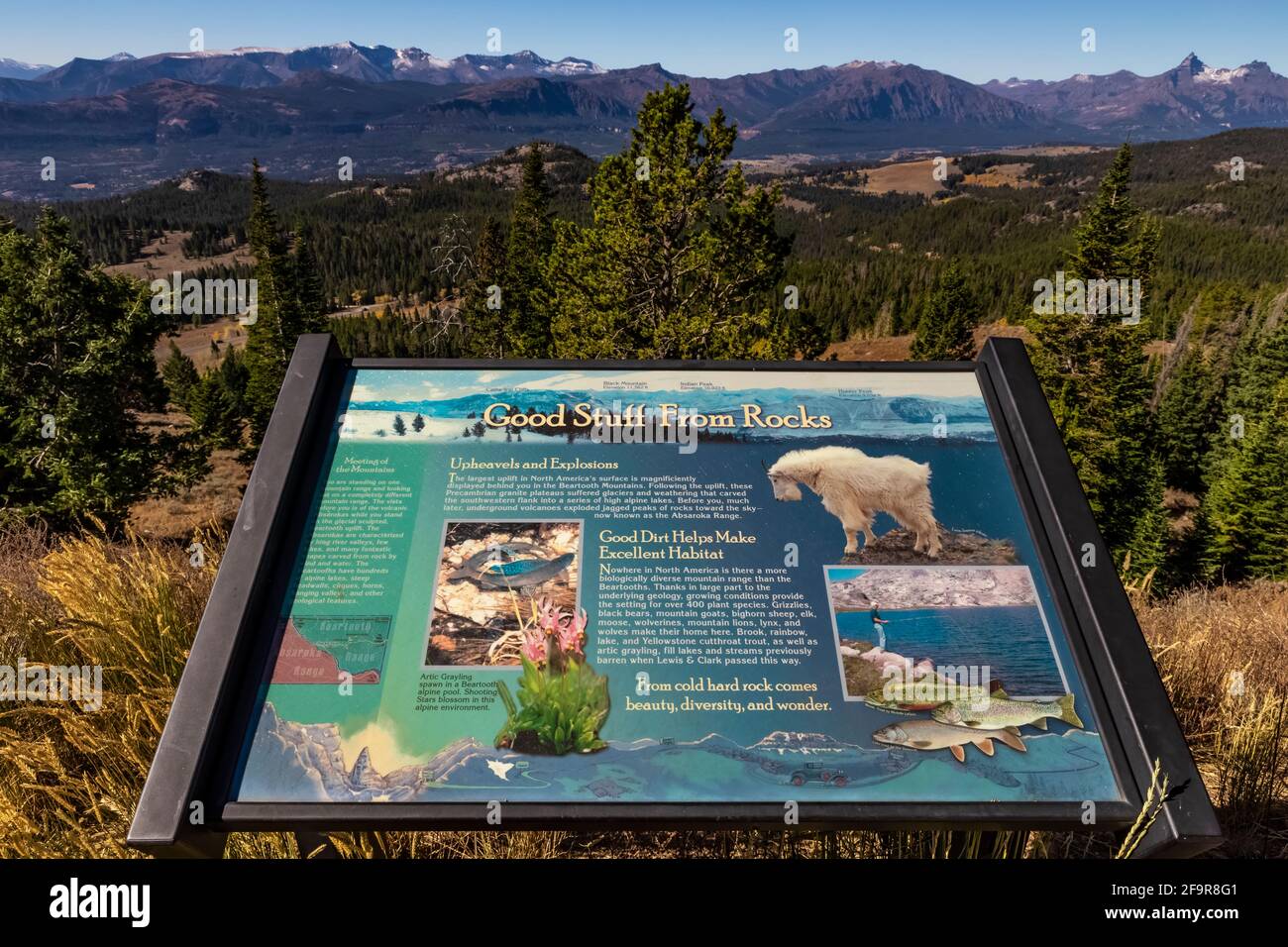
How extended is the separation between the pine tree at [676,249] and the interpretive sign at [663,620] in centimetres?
1243

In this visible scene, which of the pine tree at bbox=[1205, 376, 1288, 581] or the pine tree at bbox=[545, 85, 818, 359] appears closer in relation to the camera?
the pine tree at bbox=[545, 85, 818, 359]

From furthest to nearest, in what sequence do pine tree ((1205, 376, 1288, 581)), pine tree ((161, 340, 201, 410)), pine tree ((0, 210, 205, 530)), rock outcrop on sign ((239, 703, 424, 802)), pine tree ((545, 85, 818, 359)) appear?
pine tree ((161, 340, 201, 410)) → pine tree ((1205, 376, 1288, 581)) → pine tree ((0, 210, 205, 530)) → pine tree ((545, 85, 818, 359)) → rock outcrop on sign ((239, 703, 424, 802))

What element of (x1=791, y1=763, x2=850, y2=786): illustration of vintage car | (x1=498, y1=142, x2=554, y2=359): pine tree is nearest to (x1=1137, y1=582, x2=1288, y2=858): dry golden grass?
(x1=791, y1=763, x2=850, y2=786): illustration of vintage car

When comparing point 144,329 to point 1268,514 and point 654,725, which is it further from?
point 1268,514

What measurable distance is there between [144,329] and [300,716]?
24940 millimetres

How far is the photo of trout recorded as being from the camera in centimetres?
309

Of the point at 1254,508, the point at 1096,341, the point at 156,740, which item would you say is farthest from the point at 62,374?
the point at 1254,508

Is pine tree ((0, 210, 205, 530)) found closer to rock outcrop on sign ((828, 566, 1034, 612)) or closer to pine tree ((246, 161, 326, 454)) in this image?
pine tree ((246, 161, 326, 454))

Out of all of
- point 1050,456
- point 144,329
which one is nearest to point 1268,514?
point 1050,456

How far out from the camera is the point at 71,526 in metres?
21.0

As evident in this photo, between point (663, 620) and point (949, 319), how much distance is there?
62.9m

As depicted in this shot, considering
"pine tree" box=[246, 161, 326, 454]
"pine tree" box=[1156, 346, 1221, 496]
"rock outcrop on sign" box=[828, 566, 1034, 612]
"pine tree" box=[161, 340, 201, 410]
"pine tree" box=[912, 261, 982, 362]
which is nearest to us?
"rock outcrop on sign" box=[828, 566, 1034, 612]

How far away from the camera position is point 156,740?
12.5 feet

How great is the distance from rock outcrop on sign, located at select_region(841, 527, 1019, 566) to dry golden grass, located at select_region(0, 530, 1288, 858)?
3.56ft
